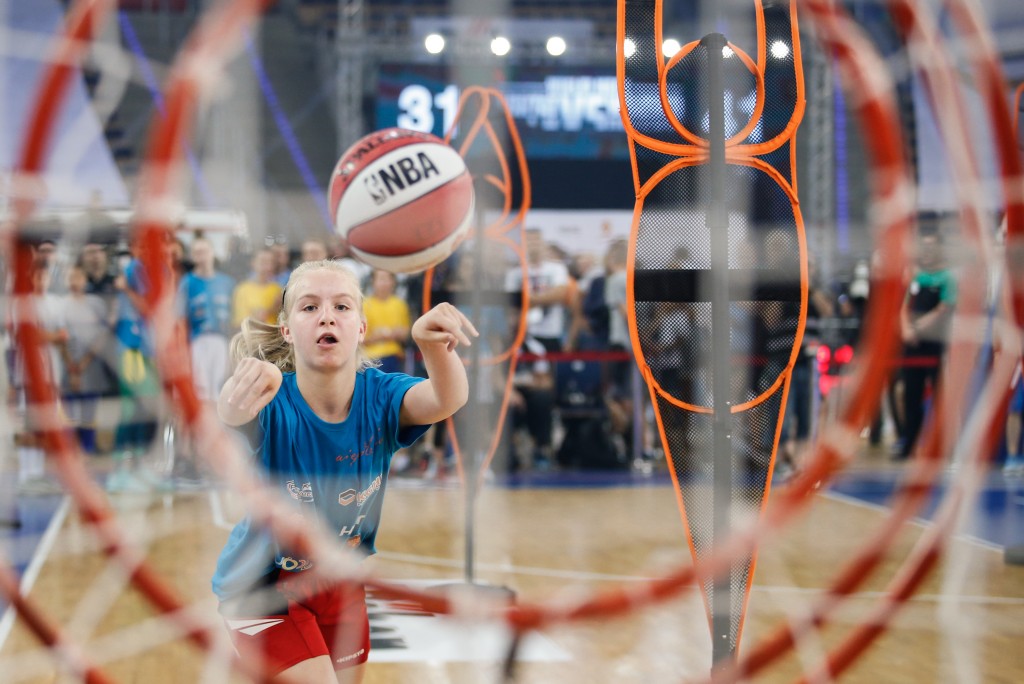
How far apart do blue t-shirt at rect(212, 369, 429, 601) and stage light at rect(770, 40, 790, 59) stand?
1.28 m

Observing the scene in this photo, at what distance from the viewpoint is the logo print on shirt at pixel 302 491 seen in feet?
6.17

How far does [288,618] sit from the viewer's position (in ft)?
6.05

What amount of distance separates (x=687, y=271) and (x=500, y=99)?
86.8 inches

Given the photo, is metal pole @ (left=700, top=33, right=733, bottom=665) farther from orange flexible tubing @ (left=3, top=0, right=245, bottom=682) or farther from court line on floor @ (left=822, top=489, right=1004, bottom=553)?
court line on floor @ (left=822, top=489, right=1004, bottom=553)

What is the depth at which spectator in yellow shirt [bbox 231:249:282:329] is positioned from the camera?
5.09m

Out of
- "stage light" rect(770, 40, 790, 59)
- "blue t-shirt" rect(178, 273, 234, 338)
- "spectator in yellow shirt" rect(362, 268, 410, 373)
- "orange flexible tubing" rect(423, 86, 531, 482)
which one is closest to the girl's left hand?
"stage light" rect(770, 40, 790, 59)

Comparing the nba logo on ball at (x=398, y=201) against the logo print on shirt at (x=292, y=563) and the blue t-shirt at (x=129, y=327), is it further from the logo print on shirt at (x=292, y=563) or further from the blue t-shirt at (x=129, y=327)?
the blue t-shirt at (x=129, y=327)

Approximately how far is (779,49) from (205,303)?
3.49 meters

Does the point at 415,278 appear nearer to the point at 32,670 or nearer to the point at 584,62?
the point at 32,670

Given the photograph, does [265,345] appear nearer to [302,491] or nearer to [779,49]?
[302,491]

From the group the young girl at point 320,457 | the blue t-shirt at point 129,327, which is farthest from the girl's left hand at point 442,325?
the blue t-shirt at point 129,327

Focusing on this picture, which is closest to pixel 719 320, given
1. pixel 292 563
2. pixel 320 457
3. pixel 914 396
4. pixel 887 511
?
pixel 320 457

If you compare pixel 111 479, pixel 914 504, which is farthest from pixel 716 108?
pixel 111 479

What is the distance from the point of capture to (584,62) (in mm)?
9242
